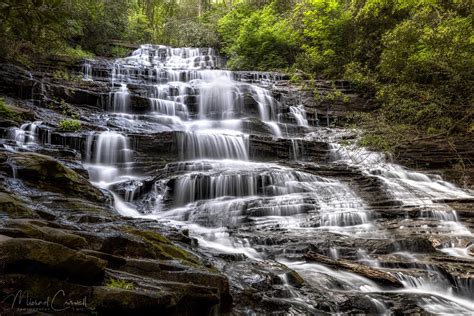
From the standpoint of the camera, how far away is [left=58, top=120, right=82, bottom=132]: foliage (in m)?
11.1

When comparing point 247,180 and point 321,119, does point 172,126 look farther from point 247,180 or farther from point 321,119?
point 321,119

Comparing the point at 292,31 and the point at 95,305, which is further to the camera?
the point at 292,31

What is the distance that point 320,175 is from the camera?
11203 mm

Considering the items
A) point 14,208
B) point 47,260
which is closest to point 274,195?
point 14,208

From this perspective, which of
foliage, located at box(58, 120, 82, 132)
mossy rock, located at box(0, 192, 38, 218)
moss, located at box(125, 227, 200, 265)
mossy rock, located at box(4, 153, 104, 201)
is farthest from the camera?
foliage, located at box(58, 120, 82, 132)

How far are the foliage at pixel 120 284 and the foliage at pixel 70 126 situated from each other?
9114mm

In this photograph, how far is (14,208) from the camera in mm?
4195

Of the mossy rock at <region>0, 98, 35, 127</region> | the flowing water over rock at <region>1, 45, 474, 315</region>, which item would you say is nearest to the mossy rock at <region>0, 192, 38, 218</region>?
the flowing water over rock at <region>1, 45, 474, 315</region>

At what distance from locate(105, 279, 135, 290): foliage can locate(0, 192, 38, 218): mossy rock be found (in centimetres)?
169

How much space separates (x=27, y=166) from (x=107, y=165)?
4.58 metres

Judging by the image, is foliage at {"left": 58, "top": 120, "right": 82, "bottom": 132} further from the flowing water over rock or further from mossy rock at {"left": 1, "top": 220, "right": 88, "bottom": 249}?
mossy rock at {"left": 1, "top": 220, "right": 88, "bottom": 249}

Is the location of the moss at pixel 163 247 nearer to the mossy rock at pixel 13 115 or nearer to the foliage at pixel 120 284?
the foliage at pixel 120 284

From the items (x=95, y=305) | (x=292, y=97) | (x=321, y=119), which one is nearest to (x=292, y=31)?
(x=292, y=97)
